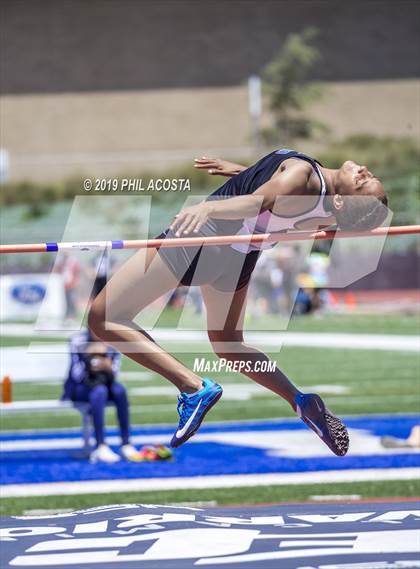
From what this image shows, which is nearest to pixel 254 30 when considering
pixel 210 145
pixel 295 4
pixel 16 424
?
pixel 295 4

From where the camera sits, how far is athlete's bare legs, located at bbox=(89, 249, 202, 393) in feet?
17.2

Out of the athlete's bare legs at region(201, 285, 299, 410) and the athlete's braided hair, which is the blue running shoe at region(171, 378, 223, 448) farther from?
the athlete's braided hair

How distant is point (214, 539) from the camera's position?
5.18 m

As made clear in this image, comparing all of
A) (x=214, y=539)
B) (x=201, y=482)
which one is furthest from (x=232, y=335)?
(x=201, y=482)

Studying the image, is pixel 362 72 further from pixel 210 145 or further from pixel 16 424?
pixel 16 424

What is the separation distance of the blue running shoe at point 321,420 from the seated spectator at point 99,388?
3.58m

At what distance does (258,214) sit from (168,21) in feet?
111

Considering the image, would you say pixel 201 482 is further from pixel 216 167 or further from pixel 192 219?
pixel 192 219

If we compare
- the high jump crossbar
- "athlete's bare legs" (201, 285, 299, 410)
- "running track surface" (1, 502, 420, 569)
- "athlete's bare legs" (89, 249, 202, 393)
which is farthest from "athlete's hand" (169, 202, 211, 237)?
"running track surface" (1, 502, 420, 569)

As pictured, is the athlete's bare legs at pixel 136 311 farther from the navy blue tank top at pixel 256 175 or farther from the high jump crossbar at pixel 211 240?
the navy blue tank top at pixel 256 175

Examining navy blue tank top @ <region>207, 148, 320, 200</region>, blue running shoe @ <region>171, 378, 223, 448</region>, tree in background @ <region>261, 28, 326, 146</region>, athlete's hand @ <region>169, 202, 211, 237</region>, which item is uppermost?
tree in background @ <region>261, 28, 326, 146</region>

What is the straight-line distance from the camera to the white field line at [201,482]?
7.89 metres

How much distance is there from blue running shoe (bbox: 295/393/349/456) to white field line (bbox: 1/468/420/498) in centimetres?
251

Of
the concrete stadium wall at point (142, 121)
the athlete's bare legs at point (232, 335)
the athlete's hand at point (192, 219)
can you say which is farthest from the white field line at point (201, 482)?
the concrete stadium wall at point (142, 121)
